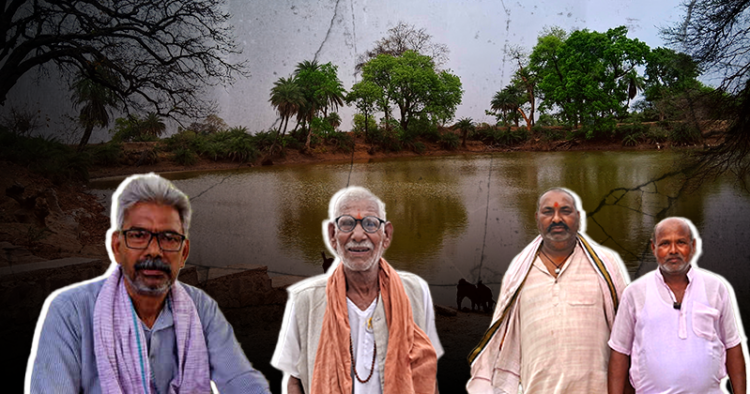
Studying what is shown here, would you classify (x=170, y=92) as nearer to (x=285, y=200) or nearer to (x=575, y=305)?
(x=285, y=200)

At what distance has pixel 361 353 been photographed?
9.36ft

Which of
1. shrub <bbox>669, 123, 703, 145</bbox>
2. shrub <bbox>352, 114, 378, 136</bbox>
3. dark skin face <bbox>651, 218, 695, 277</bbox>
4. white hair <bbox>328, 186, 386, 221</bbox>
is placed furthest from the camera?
shrub <bbox>352, 114, 378, 136</bbox>

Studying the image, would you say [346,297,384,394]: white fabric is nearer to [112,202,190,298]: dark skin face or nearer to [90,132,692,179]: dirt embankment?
[112,202,190,298]: dark skin face

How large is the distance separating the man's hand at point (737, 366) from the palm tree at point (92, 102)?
17.5 feet

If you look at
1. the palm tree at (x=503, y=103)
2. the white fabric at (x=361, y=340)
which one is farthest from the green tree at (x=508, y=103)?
the white fabric at (x=361, y=340)

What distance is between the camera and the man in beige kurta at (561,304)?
315 cm

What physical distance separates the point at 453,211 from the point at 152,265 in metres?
3.87

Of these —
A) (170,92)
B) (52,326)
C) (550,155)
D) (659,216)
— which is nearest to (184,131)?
(170,92)

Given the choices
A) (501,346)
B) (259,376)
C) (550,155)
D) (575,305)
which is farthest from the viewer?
(550,155)

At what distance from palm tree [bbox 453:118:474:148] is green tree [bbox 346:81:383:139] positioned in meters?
0.84

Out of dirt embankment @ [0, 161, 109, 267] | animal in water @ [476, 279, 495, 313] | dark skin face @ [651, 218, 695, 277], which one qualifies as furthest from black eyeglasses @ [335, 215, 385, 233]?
dirt embankment @ [0, 161, 109, 267]

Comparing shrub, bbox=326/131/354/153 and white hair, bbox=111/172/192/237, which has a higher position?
shrub, bbox=326/131/354/153

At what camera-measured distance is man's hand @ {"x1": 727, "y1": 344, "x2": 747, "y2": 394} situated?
2932 millimetres

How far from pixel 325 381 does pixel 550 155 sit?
4.22 m
